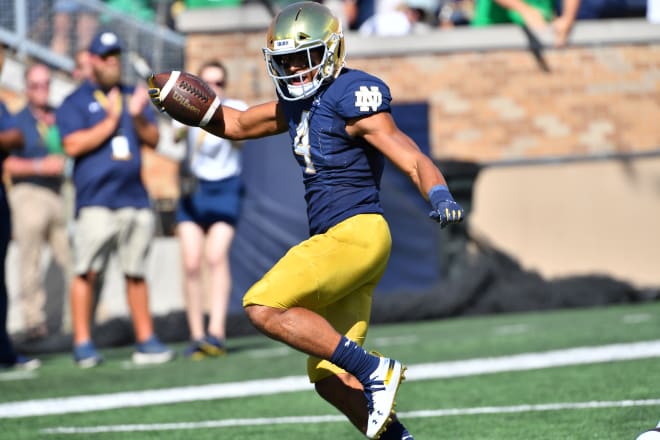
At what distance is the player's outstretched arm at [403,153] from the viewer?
4625 millimetres

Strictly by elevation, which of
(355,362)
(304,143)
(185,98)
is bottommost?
(355,362)

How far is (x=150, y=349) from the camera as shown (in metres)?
8.67

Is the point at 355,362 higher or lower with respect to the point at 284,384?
higher

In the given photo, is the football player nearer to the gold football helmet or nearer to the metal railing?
the gold football helmet

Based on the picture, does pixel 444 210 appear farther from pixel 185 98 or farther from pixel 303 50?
pixel 185 98

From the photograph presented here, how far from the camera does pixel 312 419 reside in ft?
20.1

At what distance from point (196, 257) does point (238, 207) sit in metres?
0.45

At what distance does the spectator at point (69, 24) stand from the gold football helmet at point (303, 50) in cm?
798

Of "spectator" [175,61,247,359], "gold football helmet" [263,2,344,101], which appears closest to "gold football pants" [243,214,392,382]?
"gold football helmet" [263,2,344,101]

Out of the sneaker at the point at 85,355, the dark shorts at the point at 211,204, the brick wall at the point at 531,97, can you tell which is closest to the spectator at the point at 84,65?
the dark shorts at the point at 211,204

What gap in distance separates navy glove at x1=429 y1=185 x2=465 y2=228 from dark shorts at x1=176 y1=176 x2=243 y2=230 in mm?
4573

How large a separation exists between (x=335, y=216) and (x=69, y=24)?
8443mm

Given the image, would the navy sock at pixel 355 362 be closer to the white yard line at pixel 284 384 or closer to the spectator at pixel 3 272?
the white yard line at pixel 284 384

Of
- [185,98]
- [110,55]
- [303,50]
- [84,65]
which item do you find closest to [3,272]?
[110,55]
